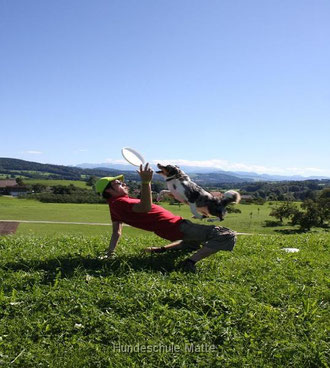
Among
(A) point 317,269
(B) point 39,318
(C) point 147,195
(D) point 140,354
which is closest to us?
(D) point 140,354

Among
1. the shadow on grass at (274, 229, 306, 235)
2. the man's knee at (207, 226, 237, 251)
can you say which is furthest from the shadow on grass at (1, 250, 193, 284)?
the shadow on grass at (274, 229, 306, 235)

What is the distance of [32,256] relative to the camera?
5336 millimetres

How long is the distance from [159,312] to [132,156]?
7.27 ft

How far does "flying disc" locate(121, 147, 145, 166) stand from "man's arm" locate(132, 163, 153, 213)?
0.23 meters

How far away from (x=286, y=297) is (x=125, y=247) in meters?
2.99

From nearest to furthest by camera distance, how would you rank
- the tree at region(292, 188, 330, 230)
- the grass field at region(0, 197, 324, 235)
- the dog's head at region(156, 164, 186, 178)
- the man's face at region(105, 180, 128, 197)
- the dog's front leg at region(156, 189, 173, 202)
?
the dog's head at region(156, 164, 186, 178)
the dog's front leg at region(156, 189, 173, 202)
the man's face at region(105, 180, 128, 197)
the grass field at region(0, 197, 324, 235)
the tree at region(292, 188, 330, 230)

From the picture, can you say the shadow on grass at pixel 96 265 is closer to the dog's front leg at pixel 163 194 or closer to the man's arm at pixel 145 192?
the man's arm at pixel 145 192

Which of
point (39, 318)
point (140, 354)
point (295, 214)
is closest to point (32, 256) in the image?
point (39, 318)

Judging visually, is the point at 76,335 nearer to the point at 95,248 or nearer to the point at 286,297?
the point at 286,297

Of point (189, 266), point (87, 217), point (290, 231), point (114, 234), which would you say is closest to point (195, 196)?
point (189, 266)

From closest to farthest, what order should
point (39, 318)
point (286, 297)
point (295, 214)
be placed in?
point (39, 318) → point (286, 297) → point (295, 214)

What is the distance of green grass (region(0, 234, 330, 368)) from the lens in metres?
2.98

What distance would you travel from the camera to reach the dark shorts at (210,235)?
471 cm

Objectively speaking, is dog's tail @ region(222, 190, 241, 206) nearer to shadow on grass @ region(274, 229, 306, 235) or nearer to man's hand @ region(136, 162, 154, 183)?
man's hand @ region(136, 162, 154, 183)
